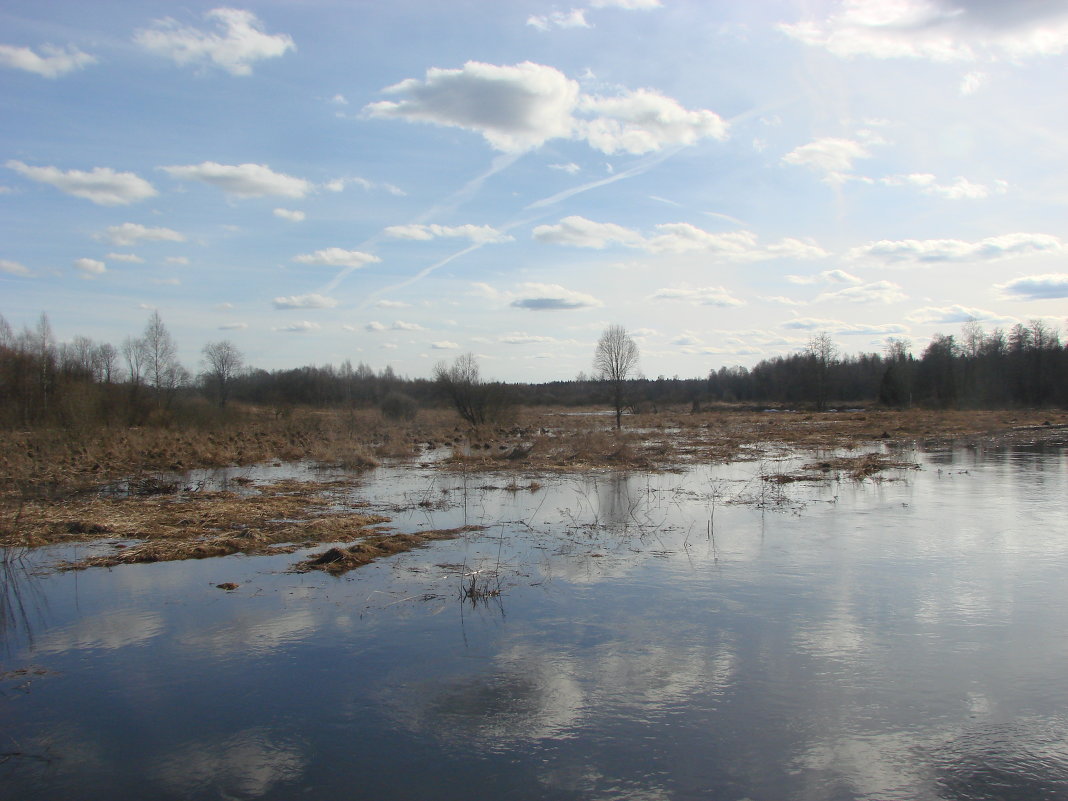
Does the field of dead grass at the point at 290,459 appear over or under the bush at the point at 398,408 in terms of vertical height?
under

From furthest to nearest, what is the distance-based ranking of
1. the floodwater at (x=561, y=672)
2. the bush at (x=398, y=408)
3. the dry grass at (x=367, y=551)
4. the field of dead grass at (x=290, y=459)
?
the bush at (x=398, y=408), the field of dead grass at (x=290, y=459), the dry grass at (x=367, y=551), the floodwater at (x=561, y=672)

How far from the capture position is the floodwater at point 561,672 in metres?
4.38

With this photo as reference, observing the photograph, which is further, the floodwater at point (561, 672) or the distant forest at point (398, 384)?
the distant forest at point (398, 384)

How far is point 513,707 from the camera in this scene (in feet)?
17.2

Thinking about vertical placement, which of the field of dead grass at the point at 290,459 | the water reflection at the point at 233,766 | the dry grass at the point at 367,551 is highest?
the field of dead grass at the point at 290,459

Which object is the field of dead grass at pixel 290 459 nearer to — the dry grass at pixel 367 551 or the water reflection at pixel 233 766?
the dry grass at pixel 367 551

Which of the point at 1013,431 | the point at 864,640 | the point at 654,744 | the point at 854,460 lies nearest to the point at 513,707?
the point at 654,744

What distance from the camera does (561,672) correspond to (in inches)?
230

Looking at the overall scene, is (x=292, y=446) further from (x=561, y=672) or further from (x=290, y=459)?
(x=561, y=672)

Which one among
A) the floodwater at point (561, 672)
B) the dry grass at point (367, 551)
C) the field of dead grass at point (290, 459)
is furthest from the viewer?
the field of dead grass at point (290, 459)

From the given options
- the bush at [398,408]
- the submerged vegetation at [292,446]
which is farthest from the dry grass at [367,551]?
the bush at [398,408]

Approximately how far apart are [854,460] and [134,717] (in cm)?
2117

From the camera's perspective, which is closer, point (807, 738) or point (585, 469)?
point (807, 738)

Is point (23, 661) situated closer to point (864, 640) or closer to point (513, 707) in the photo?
point (513, 707)
